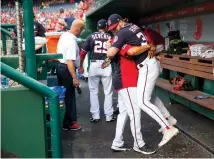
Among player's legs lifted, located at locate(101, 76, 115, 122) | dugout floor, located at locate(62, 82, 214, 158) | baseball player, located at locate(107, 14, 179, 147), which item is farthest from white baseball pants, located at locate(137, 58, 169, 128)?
player's legs lifted, located at locate(101, 76, 115, 122)

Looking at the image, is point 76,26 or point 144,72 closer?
point 144,72

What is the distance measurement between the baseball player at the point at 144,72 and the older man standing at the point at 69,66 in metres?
1.05

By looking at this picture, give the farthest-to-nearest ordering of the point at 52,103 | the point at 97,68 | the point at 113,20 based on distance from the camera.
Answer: the point at 97,68 < the point at 113,20 < the point at 52,103

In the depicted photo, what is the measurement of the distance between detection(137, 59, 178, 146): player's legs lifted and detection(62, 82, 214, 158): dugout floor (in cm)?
29

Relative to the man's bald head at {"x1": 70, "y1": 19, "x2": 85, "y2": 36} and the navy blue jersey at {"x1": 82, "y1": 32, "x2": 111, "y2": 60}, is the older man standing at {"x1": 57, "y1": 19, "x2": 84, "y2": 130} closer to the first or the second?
the man's bald head at {"x1": 70, "y1": 19, "x2": 85, "y2": 36}

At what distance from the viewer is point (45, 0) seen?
3016 cm

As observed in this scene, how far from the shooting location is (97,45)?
5.73m

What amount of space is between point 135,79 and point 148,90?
0.70ft

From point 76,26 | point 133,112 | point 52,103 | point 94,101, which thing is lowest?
point 94,101

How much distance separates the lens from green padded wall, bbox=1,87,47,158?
2.62 metres

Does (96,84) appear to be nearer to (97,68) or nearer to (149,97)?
(97,68)

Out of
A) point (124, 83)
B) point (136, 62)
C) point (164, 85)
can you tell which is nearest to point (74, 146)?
point (124, 83)

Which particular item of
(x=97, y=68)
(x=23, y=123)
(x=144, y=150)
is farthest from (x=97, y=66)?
(x=23, y=123)

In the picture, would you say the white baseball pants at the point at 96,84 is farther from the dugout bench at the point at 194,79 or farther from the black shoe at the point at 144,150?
the black shoe at the point at 144,150
